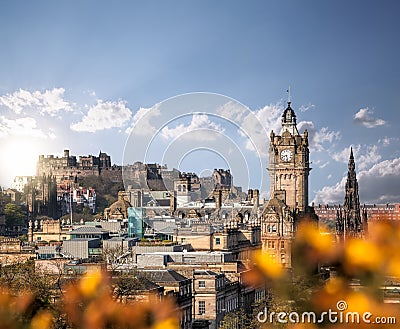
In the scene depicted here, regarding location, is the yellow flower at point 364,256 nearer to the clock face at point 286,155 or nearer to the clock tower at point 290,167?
the clock tower at point 290,167

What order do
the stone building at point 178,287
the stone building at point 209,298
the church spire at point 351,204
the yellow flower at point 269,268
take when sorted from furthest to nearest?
the church spire at point 351,204 < the stone building at point 209,298 < the stone building at point 178,287 < the yellow flower at point 269,268

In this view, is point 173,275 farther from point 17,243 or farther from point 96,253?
point 17,243

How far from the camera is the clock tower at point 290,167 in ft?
311

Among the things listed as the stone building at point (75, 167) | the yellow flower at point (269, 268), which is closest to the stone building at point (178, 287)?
the yellow flower at point (269, 268)

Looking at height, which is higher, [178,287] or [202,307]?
[178,287]

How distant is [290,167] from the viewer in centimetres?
9544

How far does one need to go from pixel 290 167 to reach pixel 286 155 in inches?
55.0

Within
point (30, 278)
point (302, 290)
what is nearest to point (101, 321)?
point (302, 290)

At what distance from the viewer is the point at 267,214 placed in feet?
265

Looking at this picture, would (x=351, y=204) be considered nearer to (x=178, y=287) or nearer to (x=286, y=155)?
(x=286, y=155)

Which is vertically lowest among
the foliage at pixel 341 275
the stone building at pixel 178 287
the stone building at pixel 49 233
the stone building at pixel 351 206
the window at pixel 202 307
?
the window at pixel 202 307

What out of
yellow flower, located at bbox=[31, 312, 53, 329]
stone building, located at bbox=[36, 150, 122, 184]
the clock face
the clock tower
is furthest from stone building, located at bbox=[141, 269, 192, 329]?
stone building, located at bbox=[36, 150, 122, 184]

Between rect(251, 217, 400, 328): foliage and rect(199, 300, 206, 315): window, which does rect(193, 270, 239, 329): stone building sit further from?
rect(251, 217, 400, 328): foliage

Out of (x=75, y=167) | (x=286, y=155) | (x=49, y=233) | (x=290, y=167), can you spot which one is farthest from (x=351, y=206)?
(x=75, y=167)
